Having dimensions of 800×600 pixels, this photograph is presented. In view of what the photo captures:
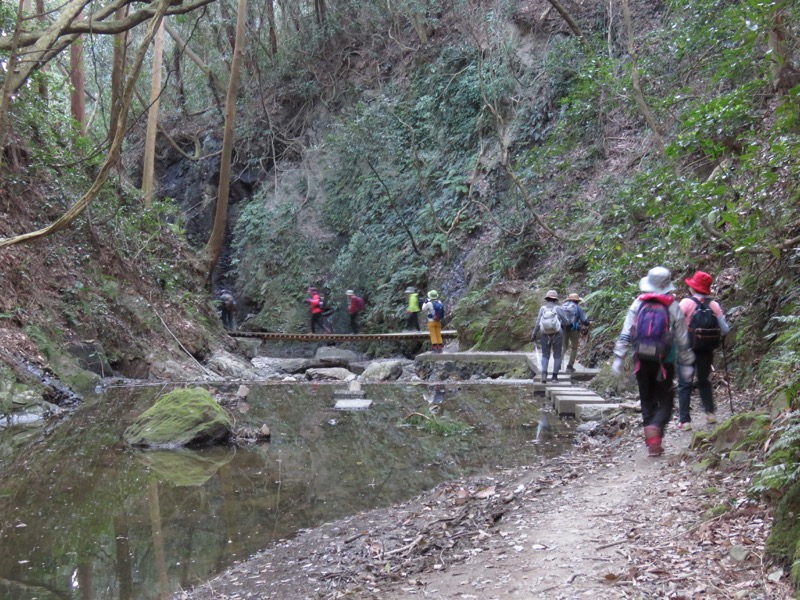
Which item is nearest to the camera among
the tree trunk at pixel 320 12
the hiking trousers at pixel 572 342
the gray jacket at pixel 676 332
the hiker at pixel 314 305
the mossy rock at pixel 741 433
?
the mossy rock at pixel 741 433

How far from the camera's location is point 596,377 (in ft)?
37.1

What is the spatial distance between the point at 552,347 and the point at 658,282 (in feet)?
18.5

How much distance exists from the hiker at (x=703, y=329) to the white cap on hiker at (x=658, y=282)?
0.55 meters

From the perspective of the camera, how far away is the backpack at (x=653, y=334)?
6.00 metres

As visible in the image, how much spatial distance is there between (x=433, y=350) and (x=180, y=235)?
1018 cm

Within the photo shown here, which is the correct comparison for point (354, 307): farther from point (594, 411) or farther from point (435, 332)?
point (594, 411)

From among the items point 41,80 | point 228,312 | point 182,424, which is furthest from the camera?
point 228,312

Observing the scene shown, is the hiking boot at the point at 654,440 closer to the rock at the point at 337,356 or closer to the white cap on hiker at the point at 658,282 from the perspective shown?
the white cap on hiker at the point at 658,282

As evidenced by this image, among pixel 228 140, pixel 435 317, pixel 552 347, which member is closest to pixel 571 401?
pixel 552 347

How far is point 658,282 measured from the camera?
6094mm

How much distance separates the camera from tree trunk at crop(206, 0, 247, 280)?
20219mm

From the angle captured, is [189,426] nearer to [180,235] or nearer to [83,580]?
[83,580]

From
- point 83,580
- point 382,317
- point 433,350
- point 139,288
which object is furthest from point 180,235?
point 83,580

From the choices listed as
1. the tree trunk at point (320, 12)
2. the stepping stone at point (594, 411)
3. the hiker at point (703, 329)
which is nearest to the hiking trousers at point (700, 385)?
the hiker at point (703, 329)
